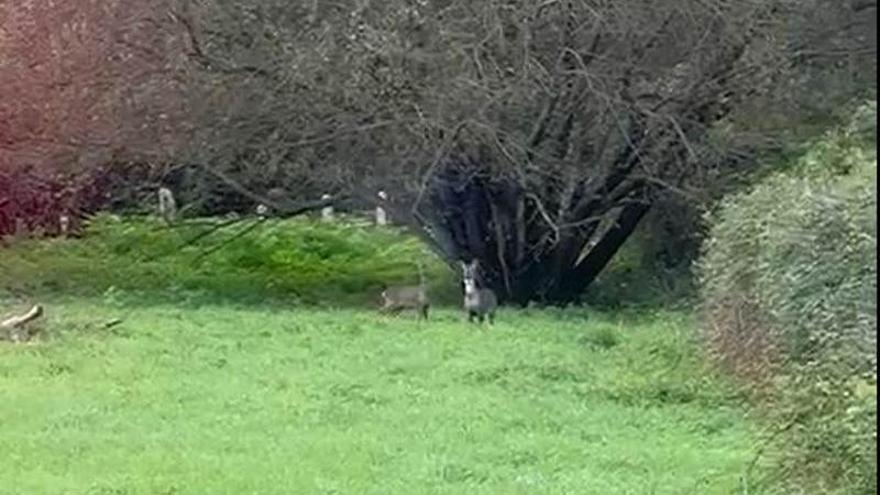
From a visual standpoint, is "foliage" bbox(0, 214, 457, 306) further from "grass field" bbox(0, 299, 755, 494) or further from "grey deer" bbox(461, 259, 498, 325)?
"grass field" bbox(0, 299, 755, 494)

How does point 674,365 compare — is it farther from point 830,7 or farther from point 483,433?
point 830,7

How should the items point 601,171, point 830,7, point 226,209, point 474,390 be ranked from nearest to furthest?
1. point 474,390
2. point 830,7
3. point 601,171
4. point 226,209

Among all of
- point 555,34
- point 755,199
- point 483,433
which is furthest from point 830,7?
point 483,433

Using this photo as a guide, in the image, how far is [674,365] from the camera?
11.5 m

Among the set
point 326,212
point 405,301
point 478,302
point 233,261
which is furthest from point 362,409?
point 233,261

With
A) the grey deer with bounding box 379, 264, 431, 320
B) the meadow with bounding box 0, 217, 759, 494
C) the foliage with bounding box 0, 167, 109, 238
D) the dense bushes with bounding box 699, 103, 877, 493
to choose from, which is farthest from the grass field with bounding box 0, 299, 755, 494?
Result: the foliage with bounding box 0, 167, 109, 238

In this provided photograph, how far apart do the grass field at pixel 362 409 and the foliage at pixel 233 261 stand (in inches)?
146

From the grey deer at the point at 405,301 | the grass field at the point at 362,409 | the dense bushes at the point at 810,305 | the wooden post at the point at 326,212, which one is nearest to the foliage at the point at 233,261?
the wooden post at the point at 326,212

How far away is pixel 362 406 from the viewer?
9953 millimetres

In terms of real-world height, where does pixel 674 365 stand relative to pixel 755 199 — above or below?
below

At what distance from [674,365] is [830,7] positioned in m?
5.57

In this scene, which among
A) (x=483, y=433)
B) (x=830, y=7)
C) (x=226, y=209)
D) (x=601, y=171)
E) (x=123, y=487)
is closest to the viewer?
(x=123, y=487)

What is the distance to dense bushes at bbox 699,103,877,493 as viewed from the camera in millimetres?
6203

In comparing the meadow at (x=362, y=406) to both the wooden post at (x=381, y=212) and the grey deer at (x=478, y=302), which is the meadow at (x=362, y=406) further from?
the wooden post at (x=381, y=212)
